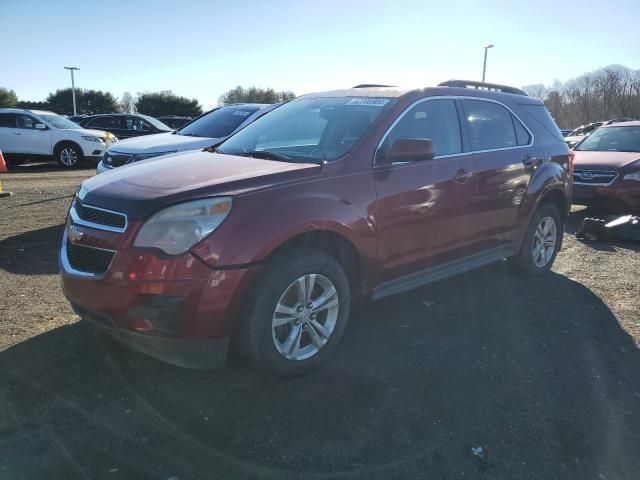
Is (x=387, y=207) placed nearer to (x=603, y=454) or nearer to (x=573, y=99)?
(x=603, y=454)

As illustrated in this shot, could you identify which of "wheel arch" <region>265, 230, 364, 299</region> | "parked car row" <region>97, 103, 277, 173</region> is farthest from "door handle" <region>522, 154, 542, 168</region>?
"parked car row" <region>97, 103, 277, 173</region>

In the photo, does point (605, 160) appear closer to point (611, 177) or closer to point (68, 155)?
point (611, 177)

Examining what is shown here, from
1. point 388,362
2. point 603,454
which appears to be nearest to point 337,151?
point 388,362

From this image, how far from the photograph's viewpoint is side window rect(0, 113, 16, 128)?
14922 millimetres

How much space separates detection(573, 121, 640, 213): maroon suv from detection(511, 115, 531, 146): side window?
3.85m

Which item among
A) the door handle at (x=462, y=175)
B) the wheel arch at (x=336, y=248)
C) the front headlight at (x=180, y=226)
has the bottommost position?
the wheel arch at (x=336, y=248)

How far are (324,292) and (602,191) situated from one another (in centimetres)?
664

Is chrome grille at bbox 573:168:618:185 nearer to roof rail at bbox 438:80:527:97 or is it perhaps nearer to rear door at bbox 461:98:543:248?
roof rail at bbox 438:80:527:97

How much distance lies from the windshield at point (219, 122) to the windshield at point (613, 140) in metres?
6.24

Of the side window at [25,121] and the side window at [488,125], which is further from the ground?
the side window at [25,121]

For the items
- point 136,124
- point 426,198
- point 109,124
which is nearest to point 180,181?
point 426,198

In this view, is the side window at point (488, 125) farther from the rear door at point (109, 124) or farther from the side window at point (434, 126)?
the rear door at point (109, 124)

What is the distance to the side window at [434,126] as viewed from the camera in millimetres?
3998

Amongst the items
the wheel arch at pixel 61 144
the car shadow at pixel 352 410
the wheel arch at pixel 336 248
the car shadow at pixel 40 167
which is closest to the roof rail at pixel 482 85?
the wheel arch at pixel 336 248
